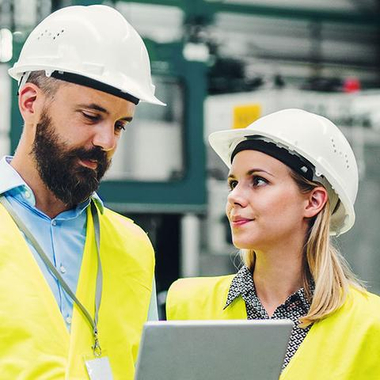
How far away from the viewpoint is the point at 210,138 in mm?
2684

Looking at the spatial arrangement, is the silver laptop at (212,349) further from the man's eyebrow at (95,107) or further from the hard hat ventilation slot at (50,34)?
the hard hat ventilation slot at (50,34)

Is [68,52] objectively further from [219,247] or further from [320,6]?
[320,6]

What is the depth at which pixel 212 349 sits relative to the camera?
1.79 meters

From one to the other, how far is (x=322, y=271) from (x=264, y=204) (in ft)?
0.85

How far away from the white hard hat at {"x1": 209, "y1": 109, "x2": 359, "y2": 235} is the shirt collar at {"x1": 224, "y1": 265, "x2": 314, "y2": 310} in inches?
11.7

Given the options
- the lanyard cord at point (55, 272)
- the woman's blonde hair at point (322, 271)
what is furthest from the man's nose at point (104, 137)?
the woman's blonde hair at point (322, 271)

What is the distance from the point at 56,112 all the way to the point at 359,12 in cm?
1121

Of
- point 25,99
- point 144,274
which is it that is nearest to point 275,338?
point 144,274

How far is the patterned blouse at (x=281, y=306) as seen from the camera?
2.31 meters

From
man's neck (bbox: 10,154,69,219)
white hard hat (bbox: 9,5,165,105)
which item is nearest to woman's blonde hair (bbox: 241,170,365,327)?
white hard hat (bbox: 9,5,165,105)

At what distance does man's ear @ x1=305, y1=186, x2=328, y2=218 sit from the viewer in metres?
2.46

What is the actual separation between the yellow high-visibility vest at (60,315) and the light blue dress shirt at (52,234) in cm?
3

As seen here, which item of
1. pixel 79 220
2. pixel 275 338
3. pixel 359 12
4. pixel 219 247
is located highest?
pixel 359 12

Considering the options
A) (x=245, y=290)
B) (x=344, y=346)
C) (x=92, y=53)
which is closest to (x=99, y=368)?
(x=245, y=290)
